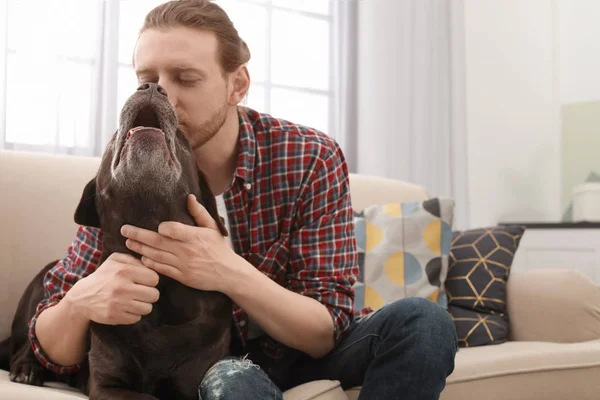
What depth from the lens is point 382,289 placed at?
6.87ft

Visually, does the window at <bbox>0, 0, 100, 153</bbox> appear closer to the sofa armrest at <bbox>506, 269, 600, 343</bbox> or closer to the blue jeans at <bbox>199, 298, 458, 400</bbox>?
the blue jeans at <bbox>199, 298, 458, 400</bbox>

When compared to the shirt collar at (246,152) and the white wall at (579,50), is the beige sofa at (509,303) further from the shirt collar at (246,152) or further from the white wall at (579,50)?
the white wall at (579,50)

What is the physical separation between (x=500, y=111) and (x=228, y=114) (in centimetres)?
314

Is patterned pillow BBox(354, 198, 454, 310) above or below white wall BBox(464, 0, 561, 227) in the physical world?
below

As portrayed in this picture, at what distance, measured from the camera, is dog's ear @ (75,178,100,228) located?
52.6 inches

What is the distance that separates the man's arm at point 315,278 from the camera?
1.34 m

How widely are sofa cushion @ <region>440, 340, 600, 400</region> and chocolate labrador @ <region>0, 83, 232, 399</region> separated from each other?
0.65 m

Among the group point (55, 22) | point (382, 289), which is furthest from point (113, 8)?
point (382, 289)

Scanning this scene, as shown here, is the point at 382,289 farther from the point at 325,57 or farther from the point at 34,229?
the point at 325,57

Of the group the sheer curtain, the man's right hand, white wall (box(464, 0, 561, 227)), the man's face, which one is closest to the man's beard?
the man's face

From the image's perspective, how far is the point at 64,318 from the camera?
1.32 meters

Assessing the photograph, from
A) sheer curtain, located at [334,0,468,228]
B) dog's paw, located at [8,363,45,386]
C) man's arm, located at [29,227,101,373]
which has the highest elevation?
sheer curtain, located at [334,0,468,228]

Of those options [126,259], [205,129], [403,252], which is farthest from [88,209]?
[403,252]

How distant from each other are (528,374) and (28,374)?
121 cm
